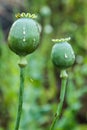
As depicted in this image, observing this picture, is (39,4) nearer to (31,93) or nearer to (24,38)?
(31,93)

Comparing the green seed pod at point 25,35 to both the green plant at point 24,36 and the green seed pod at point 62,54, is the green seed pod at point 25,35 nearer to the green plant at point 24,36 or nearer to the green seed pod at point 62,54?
the green plant at point 24,36

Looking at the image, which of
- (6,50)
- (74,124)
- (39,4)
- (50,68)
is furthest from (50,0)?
(74,124)

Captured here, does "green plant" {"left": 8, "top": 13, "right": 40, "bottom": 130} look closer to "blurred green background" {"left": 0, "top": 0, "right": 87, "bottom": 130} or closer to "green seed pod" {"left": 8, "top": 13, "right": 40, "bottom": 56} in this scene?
"green seed pod" {"left": 8, "top": 13, "right": 40, "bottom": 56}

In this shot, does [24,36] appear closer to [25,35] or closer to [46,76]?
[25,35]

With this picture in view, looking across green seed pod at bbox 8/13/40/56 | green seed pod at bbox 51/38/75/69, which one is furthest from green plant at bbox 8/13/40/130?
green seed pod at bbox 51/38/75/69

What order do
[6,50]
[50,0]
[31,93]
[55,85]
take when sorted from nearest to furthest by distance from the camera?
[31,93], [6,50], [55,85], [50,0]

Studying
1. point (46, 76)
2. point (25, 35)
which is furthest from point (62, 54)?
point (46, 76)
